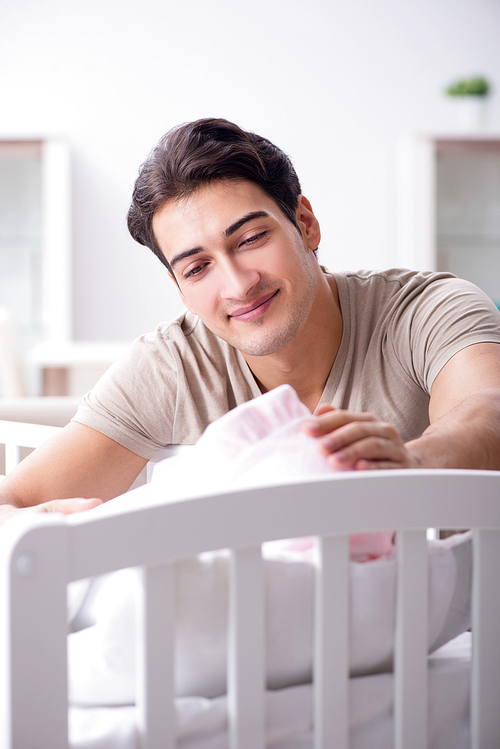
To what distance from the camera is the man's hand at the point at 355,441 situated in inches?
21.3

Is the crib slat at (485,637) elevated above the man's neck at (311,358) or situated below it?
below

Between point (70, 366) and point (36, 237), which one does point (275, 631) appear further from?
point (36, 237)

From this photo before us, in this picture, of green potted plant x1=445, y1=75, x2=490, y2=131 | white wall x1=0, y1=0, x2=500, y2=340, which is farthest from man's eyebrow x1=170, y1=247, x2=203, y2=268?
green potted plant x1=445, y1=75, x2=490, y2=131

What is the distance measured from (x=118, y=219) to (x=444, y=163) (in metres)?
1.55

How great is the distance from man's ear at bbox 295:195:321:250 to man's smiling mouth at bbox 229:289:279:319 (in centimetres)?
19

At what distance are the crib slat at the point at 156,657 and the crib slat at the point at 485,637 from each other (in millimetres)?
222

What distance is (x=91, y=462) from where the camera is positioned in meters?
1.06

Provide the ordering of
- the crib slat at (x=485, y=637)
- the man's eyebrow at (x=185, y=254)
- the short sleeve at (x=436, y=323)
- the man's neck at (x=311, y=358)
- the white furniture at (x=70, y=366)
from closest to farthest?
the crib slat at (x=485, y=637) → the short sleeve at (x=436, y=323) → the man's eyebrow at (x=185, y=254) → the man's neck at (x=311, y=358) → the white furniture at (x=70, y=366)

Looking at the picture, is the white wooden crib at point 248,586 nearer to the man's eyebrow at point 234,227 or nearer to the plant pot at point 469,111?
the man's eyebrow at point 234,227

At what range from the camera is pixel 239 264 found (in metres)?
1.04

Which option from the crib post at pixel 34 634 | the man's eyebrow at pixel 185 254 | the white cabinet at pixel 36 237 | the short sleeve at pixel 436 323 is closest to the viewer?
the crib post at pixel 34 634

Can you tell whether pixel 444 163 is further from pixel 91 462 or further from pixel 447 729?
pixel 447 729

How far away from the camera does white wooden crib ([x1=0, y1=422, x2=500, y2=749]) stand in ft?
1.33

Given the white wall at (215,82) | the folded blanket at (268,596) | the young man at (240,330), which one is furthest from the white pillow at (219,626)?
the white wall at (215,82)
